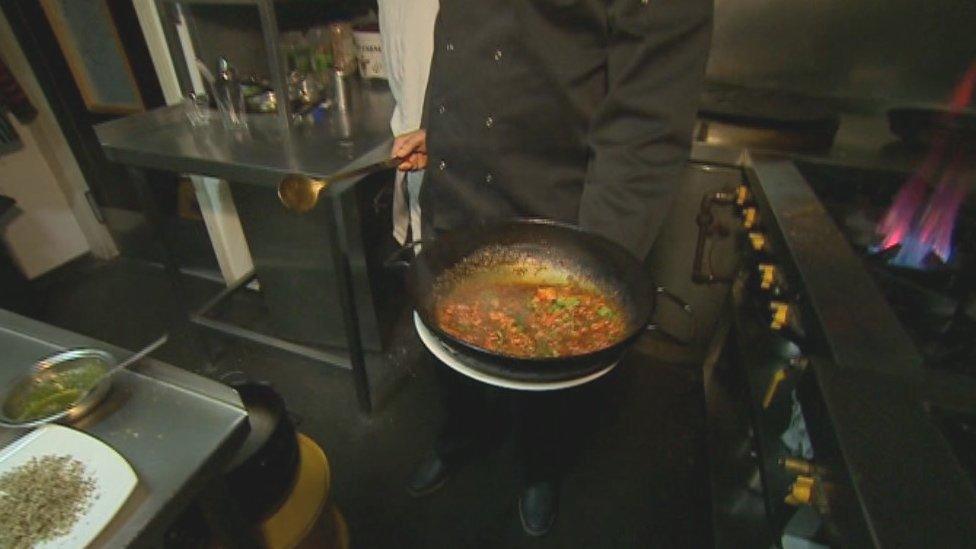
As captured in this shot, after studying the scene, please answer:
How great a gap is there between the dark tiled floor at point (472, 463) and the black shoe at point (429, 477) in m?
0.02

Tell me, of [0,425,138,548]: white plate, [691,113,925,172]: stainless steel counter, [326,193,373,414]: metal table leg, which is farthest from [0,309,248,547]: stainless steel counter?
[691,113,925,172]: stainless steel counter

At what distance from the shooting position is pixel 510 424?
1366 mm

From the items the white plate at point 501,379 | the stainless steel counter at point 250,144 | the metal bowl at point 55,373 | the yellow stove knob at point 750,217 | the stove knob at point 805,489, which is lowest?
the stove knob at point 805,489

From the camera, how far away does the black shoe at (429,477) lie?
4.24 feet

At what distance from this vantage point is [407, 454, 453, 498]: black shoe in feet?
4.24

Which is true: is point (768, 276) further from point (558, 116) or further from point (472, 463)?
point (472, 463)

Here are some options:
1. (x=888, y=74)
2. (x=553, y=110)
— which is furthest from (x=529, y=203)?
(x=888, y=74)

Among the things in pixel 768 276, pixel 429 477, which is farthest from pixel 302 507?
pixel 768 276

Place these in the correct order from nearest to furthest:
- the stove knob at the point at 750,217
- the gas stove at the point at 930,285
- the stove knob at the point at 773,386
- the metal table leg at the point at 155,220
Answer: the gas stove at the point at 930,285 < the stove knob at the point at 773,386 < the stove knob at the point at 750,217 < the metal table leg at the point at 155,220

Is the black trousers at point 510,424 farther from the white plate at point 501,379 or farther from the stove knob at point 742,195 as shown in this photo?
the stove knob at point 742,195

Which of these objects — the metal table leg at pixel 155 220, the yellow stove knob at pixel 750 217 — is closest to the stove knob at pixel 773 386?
the yellow stove knob at pixel 750 217

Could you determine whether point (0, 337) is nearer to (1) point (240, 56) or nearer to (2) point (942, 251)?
(1) point (240, 56)

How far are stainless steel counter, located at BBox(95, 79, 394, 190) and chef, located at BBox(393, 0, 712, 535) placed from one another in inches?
9.1

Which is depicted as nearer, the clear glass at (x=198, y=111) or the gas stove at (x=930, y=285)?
the gas stove at (x=930, y=285)
